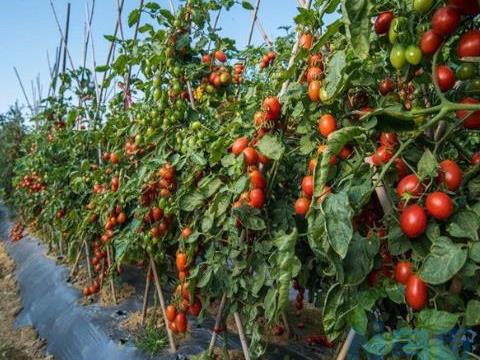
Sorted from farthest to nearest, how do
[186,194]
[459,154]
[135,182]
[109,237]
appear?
[109,237]
[135,182]
[186,194]
[459,154]

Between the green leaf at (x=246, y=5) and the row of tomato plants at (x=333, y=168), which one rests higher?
the green leaf at (x=246, y=5)

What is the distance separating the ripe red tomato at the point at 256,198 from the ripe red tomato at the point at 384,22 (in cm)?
51

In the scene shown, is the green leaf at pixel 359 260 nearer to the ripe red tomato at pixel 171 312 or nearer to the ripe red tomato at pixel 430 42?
the ripe red tomato at pixel 430 42

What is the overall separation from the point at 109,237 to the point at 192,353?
803 mm

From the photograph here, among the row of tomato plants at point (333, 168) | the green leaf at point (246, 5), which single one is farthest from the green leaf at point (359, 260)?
the green leaf at point (246, 5)

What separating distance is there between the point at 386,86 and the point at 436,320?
0.54 meters

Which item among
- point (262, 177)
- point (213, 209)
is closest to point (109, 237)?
point (213, 209)

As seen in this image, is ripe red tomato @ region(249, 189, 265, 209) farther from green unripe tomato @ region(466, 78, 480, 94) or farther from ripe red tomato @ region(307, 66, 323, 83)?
green unripe tomato @ region(466, 78, 480, 94)

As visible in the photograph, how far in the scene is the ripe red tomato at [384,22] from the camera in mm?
813

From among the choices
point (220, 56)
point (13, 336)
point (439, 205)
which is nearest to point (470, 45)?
point (439, 205)

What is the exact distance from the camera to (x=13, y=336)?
3.18m

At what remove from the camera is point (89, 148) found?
3.19m

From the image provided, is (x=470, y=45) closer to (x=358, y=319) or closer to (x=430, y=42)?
(x=430, y=42)

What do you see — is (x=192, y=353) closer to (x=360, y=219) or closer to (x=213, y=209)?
(x=213, y=209)
